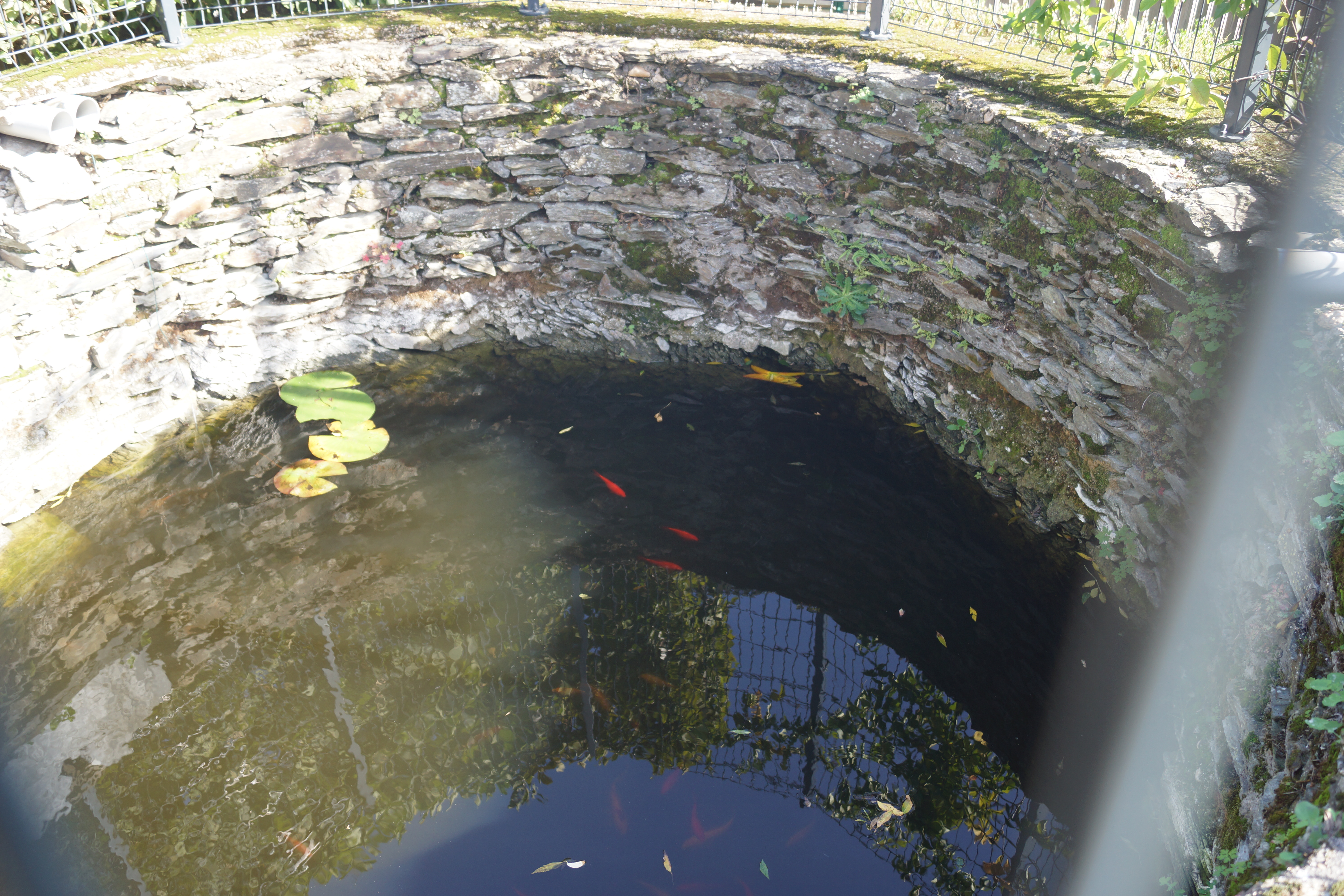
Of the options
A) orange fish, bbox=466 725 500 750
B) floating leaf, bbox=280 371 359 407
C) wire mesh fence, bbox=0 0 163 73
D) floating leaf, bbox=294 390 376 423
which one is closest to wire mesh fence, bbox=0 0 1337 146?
wire mesh fence, bbox=0 0 163 73

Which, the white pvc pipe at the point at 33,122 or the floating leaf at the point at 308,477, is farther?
the floating leaf at the point at 308,477

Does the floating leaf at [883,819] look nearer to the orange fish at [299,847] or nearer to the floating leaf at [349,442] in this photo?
the orange fish at [299,847]

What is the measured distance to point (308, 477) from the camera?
13.1ft

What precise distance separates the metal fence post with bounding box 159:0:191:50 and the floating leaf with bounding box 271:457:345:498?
215 cm

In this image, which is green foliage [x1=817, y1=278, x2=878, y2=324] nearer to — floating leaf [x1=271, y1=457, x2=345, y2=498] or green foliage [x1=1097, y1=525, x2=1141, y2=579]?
green foliage [x1=1097, y1=525, x2=1141, y2=579]

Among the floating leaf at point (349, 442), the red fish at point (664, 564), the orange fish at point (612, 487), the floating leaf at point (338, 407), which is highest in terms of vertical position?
the floating leaf at point (338, 407)

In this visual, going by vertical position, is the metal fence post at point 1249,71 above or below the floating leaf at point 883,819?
above

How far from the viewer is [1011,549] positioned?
363 centimetres

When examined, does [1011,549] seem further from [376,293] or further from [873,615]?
[376,293]

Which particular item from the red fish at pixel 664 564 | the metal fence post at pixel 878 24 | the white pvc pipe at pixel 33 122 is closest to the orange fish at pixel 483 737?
the red fish at pixel 664 564

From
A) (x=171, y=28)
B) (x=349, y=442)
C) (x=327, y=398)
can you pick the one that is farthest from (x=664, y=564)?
(x=171, y=28)

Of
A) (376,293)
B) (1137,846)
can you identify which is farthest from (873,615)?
(376,293)

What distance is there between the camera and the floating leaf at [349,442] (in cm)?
412

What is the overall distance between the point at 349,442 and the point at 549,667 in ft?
5.95
